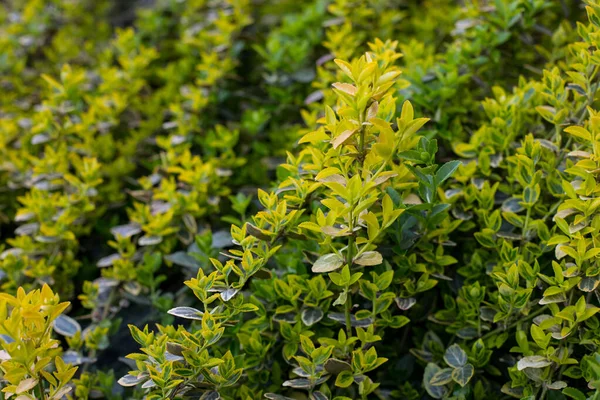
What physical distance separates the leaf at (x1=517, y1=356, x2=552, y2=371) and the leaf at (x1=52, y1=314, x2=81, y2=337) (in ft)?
4.16

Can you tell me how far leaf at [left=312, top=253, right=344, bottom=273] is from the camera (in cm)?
144

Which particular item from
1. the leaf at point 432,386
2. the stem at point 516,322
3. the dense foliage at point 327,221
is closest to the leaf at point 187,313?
the dense foliage at point 327,221

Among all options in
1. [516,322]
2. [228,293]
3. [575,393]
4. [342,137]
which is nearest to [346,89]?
[342,137]

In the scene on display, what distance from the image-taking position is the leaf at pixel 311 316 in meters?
1.60

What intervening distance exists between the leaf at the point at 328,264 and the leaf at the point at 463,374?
0.43 m

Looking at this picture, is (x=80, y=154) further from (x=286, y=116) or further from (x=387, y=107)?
(x=387, y=107)

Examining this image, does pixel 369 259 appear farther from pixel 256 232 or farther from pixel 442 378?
pixel 442 378

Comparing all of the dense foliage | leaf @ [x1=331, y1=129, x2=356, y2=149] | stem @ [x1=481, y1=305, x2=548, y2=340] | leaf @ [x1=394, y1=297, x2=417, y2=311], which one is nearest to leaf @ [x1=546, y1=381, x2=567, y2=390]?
the dense foliage

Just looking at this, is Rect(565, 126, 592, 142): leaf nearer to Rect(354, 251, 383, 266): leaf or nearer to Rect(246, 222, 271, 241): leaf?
Rect(354, 251, 383, 266): leaf

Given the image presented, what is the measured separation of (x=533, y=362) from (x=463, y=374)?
0.18 meters

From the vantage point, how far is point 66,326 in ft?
6.06

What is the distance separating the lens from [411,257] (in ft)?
5.33

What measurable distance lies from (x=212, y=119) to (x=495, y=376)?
60.8 inches

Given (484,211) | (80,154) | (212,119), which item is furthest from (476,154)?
(80,154)
